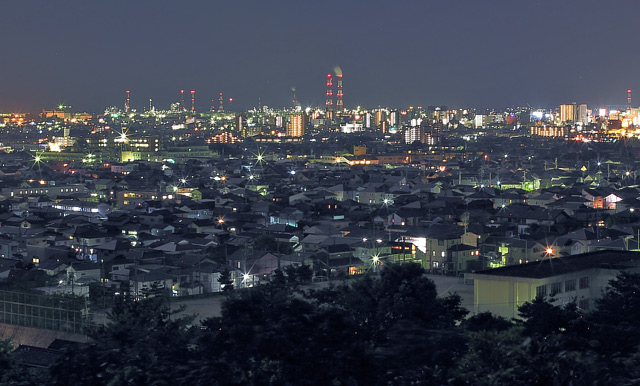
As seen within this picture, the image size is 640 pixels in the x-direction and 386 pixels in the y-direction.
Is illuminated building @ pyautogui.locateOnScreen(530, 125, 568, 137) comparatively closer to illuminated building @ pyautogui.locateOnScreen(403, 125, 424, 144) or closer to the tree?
illuminated building @ pyautogui.locateOnScreen(403, 125, 424, 144)

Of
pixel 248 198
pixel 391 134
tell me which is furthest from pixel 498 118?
pixel 248 198

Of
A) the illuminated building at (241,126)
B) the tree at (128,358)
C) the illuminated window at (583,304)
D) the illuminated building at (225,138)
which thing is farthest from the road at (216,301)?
the illuminated building at (241,126)

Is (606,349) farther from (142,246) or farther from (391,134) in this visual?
(391,134)

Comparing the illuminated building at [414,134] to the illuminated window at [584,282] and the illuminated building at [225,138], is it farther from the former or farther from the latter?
the illuminated window at [584,282]

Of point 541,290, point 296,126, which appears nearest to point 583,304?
point 541,290

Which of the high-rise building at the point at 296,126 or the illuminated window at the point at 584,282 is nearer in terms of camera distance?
the illuminated window at the point at 584,282

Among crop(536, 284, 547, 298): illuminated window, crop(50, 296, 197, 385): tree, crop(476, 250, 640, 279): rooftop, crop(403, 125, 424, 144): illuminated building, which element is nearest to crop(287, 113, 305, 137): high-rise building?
crop(403, 125, 424, 144): illuminated building

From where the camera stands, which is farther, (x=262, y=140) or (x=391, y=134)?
(x=391, y=134)

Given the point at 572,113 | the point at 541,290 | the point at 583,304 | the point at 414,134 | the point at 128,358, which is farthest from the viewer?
the point at 572,113

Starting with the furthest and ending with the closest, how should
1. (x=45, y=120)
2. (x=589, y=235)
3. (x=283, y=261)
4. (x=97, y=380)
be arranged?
(x=45, y=120)
(x=589, y=235)
(x=283, y=261)
(x=97, y=380)

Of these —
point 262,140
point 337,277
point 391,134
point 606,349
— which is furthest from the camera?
point 391,134

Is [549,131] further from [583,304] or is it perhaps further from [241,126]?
[583,304]
